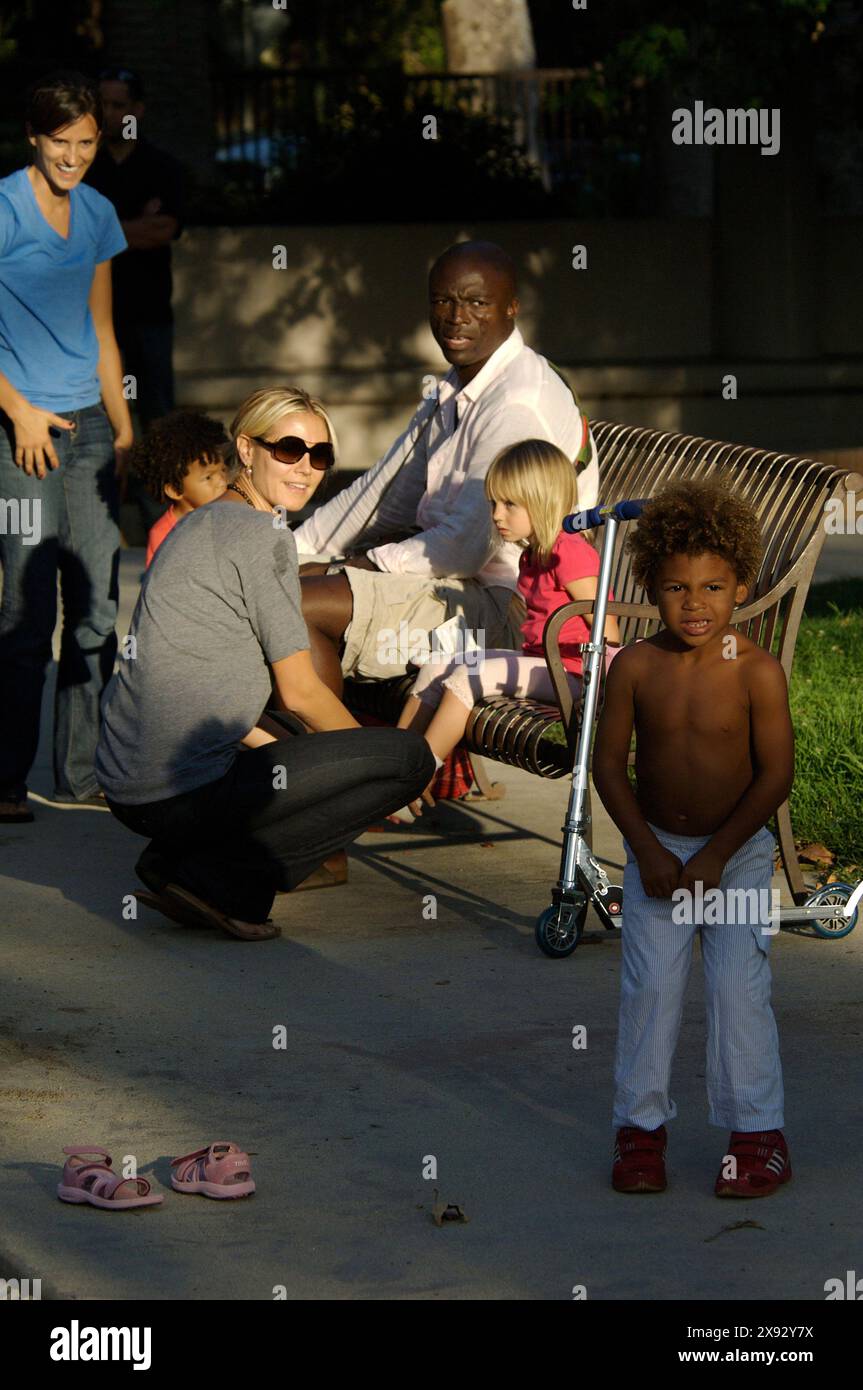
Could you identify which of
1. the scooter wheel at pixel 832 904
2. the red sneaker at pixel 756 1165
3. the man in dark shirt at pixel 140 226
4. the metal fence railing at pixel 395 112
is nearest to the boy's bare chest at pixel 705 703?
the red sneaker at pixel 756 1165

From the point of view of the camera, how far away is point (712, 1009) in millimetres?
3889

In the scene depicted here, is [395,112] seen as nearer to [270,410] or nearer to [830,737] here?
[830,737]

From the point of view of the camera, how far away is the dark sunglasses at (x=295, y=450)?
18.1ft

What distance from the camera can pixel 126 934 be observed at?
5.47 meters

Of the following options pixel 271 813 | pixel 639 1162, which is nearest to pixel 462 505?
pixel 271 813

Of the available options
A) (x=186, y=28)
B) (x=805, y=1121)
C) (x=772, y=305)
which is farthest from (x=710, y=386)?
(x=805, y=1121)

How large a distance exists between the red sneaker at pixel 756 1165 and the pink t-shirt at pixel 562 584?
2127mm

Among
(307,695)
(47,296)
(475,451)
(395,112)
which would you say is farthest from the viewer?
(395,112)

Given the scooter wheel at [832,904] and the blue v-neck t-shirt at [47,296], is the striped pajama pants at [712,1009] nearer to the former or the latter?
the scooter wheel at [832,904]

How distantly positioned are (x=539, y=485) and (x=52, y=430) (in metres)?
1.78

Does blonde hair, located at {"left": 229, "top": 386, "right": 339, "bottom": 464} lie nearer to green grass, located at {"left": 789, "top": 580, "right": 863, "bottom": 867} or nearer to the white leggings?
the white leggings

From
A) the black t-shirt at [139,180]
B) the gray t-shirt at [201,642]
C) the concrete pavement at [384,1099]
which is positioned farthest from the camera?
the black t-shirt at [139,180]

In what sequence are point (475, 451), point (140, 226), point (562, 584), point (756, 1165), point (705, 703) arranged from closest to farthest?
point (756, 1165), point (705, 703), point (562, 584), point (475, 451), point (140, 226)
